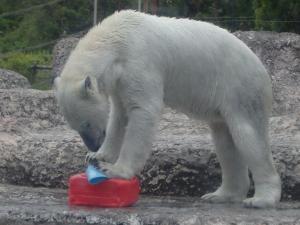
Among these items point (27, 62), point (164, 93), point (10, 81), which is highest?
point (164, 93)

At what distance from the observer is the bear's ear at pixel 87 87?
4.17 meters

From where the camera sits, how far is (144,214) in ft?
13.7

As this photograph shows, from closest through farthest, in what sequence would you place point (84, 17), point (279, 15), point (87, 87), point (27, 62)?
point (87, 87)
point (279, 15)
point (27, 62)
point (84, 17)

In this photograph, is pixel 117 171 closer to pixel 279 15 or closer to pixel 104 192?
pixel 104 192

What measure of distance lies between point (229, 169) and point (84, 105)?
0.94 metres

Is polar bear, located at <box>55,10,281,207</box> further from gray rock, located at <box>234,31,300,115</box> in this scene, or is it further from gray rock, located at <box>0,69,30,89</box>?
gray rock, located at <box>0,69,30,89</box>

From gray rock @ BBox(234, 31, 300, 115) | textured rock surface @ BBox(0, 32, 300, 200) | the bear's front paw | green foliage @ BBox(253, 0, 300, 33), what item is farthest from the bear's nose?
green foliage @ BBox(253, 0, 300, 33)

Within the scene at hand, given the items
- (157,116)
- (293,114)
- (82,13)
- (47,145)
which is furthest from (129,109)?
(82,13)

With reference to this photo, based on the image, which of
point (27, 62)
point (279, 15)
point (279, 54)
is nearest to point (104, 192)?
point (279, 54)

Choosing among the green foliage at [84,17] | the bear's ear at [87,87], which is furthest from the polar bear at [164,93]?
the green foliage at [84,17]

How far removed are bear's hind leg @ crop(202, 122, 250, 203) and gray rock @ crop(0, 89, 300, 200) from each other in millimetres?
318

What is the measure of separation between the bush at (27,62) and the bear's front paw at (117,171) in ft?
28.8

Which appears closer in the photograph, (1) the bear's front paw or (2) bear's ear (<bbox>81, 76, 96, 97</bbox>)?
(2) bear's ear (<bbox>81, 76, 96, 97</bbox>)

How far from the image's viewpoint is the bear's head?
4195 millimetres
